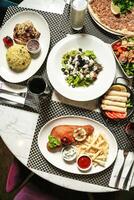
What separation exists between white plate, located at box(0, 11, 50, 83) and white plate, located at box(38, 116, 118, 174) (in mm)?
310

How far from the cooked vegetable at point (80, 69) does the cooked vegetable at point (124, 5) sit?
0.38 metres

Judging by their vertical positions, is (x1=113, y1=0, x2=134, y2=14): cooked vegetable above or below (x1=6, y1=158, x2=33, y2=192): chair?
above

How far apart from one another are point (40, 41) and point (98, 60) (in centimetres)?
A: 35

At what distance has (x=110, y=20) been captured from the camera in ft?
8.63

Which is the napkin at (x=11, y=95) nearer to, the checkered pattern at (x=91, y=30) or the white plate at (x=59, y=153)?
the white plate at (x=59, y=153)

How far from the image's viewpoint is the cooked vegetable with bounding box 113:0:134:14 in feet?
8.74

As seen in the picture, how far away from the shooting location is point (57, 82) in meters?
2.46

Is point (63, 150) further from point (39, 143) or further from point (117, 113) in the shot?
point (117, 113)

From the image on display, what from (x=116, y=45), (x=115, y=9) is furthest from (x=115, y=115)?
(x=115, y=9)

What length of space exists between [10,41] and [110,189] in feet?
3.27

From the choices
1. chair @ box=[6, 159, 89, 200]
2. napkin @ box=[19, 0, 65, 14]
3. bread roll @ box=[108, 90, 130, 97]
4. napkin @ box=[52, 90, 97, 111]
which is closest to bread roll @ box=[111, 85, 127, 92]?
bread roll @ box=[108, 90, 130, 97]

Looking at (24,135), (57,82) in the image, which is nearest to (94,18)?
(57,82)

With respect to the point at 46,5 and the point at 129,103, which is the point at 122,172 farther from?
the point at 46,5

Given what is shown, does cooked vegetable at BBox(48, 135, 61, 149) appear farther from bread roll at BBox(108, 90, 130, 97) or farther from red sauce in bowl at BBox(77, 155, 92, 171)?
bread roll at BBox(108, 90, 130, 97)
